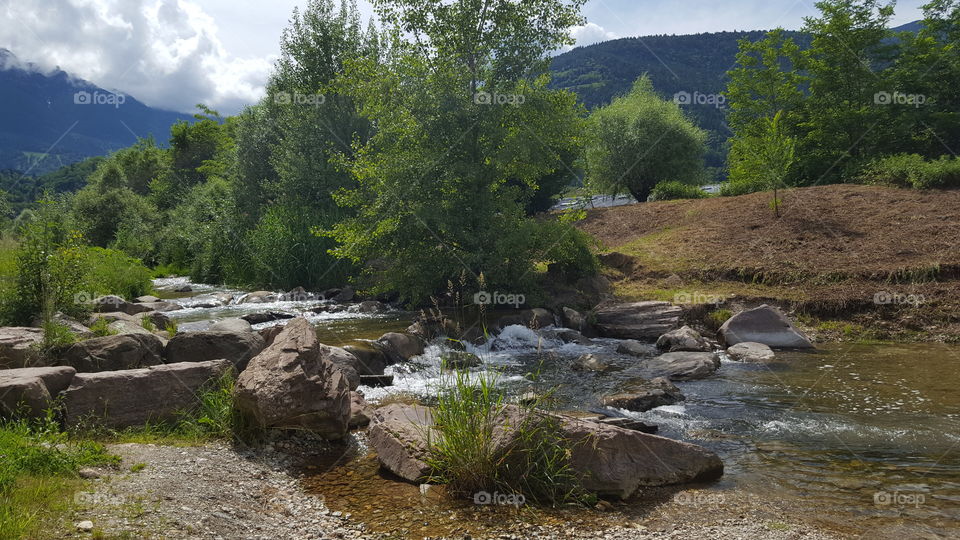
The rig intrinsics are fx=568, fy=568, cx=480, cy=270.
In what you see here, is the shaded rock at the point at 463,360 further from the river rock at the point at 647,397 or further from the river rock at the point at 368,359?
the river rock at the point at 647,397

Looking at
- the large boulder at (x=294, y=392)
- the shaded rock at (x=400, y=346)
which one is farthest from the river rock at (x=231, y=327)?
the shaded rock at (x=400, y=346)

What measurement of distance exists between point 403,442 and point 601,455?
237cm

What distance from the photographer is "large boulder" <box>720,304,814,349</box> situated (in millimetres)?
14070

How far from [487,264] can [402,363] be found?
6072mm

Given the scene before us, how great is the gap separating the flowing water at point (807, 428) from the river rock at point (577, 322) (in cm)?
167

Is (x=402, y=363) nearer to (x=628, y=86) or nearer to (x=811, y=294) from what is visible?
(x=811, y=294)

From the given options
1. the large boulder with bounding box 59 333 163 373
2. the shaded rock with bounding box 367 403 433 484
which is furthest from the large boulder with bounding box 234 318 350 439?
the large boulder with bounding box 59 333 163 373

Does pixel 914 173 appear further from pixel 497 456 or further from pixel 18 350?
pixel 18 350

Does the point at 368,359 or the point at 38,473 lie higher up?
the point at 38,473

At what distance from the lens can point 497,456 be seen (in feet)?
20.6

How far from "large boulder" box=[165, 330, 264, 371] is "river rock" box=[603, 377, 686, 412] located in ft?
20.6

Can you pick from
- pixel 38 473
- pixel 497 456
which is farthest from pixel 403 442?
pixel 38 473

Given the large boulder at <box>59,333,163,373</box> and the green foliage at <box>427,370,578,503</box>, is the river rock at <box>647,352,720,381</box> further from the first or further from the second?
the large boulder at <box>59,333,163,373</box>

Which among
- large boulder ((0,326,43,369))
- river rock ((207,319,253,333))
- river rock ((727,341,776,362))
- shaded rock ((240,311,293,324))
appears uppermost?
large boulder ((0,326,43,369))
